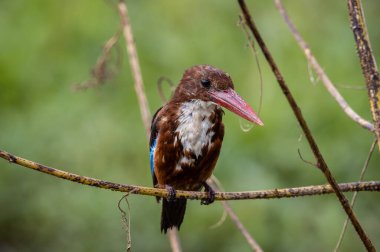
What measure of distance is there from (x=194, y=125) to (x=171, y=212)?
1.66ft

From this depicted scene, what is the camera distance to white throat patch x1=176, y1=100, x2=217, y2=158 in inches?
120

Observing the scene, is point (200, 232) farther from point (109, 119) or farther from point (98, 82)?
point (98, 82)

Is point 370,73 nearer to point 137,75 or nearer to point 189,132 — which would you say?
point 137,75

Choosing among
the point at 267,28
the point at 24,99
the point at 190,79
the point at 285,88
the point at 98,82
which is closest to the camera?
the point at 285,88

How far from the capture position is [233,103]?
2.71m

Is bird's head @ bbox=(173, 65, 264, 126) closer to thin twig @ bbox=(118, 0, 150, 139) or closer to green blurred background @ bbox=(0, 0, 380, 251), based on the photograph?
thin twig @ bbox=(118, 0, 150, 139)

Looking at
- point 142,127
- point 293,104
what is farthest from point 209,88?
point 142,127

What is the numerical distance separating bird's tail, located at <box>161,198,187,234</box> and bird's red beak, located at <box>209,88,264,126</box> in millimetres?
673

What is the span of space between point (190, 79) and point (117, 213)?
1938 mm

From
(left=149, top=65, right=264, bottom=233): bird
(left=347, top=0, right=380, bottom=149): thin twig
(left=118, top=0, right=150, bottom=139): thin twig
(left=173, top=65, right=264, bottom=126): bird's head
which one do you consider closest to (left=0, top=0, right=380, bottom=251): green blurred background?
(left=149, top=65, right=264, bottom=233): bird

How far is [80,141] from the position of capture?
16.9 ft

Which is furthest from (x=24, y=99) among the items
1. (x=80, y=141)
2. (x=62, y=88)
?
(x=80, y=141)

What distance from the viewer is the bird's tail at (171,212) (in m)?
3.29

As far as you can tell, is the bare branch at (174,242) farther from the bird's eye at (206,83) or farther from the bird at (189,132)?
the bird's eye at (206,83)
